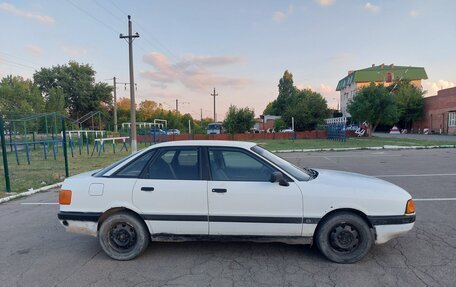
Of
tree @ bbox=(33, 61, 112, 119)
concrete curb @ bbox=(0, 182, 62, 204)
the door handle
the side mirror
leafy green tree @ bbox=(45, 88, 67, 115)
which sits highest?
tree @ bbox=(33, 61, 112, 119)

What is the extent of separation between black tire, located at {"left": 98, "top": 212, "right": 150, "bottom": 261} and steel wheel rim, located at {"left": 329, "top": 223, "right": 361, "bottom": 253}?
239 cm

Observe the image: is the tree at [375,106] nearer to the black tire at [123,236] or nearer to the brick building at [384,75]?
the brick building at [384,75]

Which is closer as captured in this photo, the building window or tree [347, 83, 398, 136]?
tree [347, 83, 398, 136]

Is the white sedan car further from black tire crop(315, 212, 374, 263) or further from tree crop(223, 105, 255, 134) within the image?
tree crop(223, 105, 255, 134)

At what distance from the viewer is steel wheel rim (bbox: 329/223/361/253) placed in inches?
130

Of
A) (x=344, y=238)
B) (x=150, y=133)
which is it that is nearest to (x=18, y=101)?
(x=150, y=133)

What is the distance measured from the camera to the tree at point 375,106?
101 ft

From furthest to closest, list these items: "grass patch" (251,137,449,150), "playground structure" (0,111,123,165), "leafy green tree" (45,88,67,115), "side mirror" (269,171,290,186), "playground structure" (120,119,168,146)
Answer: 1. "leafy green tree" (45,88,67,115)
2. "playground structure" (120,119,168,146)
3. "grass patch" (251,137,449,150)
4. "playground structure" (0,111,123,165)
5. "side mirror" (269,171,290,186)

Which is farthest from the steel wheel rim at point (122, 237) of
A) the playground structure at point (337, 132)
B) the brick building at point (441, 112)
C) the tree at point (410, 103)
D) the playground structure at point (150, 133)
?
the tree at point (410, 103)

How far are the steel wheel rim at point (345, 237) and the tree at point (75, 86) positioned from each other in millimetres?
51371

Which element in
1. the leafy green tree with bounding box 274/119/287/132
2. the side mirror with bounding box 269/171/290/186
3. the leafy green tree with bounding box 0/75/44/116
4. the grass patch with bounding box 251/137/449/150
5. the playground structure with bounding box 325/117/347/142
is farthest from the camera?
the leafy green tree with bounding box 274/119/287/132

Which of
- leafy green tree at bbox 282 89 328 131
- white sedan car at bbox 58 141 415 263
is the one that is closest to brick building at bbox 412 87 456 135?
leafy green tree at bbox 282 89 328 131

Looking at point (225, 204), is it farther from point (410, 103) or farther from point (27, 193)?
point (410, 103)

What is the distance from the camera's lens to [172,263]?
3.39m
